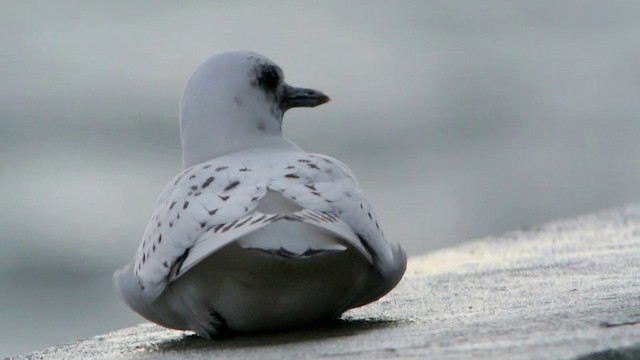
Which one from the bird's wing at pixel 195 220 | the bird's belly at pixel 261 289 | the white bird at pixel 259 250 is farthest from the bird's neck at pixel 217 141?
the bird's belly at pixel 261 289

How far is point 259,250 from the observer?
16.3 feet

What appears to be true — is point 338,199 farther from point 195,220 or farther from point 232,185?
point 195,220

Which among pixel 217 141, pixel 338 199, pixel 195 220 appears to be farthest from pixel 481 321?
pixel 217 141

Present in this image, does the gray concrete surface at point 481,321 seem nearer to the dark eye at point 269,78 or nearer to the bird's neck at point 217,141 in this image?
the bird's neck at point 217,141

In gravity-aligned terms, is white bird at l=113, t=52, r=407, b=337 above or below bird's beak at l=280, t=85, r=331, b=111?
below

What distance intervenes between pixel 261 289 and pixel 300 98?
1.74 m

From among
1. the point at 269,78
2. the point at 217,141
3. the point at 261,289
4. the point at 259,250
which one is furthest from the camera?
the point at 269,78

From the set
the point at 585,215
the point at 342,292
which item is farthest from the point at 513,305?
the point at 585,215


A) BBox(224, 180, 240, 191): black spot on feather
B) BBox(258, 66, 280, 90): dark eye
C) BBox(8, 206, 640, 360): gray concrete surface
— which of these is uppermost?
BBox(258, 66, 280, 90): dark eye

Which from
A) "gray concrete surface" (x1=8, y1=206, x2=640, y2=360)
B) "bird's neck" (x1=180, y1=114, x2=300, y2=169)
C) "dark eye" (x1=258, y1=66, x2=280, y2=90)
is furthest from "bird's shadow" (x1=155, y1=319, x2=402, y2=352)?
"dark eye" (x1=258, y1=66, x2=280, y2=90)

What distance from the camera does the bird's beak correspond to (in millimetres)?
6797

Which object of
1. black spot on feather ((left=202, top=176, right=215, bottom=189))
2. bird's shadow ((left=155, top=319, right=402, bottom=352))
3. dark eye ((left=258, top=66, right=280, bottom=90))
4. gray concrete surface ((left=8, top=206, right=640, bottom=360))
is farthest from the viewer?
dark eye ((left=258, top=66, right=280, bottom=90))

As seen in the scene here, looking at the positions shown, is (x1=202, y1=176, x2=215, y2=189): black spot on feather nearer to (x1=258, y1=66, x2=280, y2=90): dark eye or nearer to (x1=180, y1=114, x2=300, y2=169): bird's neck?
(x1=180, y1=114, x2=300, y2=169): bird's neck

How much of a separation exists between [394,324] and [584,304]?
69cm
